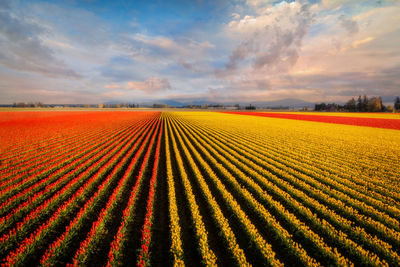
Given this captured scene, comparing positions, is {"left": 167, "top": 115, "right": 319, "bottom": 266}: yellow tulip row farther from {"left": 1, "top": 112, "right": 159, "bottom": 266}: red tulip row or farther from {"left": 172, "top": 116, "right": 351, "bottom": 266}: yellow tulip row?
{"left": 1, "top": 112, "right": 159, "bottom": 266}: red tulip row

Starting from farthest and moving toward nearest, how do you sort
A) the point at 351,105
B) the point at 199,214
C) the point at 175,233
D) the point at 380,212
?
the point at 351,105 < the point at 199,214 < the point at 380,212 < the point at 175,233

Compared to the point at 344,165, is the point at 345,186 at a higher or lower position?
lower

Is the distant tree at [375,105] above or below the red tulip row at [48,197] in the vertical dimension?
above

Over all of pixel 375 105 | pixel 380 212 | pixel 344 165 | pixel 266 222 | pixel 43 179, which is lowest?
pixel 266 222

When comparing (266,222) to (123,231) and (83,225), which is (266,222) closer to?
(123,231)

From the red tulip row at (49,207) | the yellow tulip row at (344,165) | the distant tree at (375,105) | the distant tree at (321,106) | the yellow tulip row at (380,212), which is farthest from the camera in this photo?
the distant tree at (321,106)

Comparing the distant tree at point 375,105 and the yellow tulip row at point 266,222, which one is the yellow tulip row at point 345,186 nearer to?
the yellow tulip row at point 266,222

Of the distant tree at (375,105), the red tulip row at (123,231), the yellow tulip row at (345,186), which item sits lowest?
the red tulip row at (123,231)

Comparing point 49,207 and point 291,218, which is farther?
point 49,207

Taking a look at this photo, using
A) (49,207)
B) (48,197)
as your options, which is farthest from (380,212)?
(48,197)

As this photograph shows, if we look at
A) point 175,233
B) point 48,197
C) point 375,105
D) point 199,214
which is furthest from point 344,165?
point 375,105

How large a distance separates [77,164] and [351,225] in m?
19.5

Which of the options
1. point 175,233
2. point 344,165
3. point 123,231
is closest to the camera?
point 175,233

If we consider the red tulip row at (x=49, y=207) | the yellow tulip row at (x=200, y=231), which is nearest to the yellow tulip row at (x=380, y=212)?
the yellow tulip row at (x=200, y=231)
